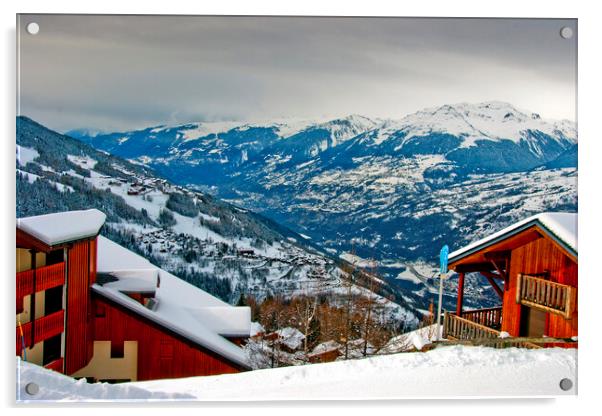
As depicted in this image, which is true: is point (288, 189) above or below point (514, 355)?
above

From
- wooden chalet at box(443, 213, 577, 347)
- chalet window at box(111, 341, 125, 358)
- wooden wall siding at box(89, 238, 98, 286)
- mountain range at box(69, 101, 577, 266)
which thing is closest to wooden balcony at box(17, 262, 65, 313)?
wooden wall siding at box(89, 238, 98, 286)

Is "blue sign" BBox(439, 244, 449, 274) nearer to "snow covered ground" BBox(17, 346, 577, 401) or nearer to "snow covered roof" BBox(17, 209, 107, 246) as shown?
"snow covered ground" BBox(17, 346, 577, 401)

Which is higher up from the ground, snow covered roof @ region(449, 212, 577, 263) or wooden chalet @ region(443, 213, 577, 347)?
snow covered roof @ region(449, 212, 577, 263)

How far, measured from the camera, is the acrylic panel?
5723 millimetres

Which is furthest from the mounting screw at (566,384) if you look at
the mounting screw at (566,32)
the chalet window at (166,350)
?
the chalet window at (166,350)

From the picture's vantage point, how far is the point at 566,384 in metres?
5.79

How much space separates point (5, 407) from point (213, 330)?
182 centimetres

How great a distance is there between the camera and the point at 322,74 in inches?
245

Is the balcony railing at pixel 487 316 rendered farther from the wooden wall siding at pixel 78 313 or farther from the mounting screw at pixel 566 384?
the wooden wall siding at pixel 78 313

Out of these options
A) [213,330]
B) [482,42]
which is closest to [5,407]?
[213,330]

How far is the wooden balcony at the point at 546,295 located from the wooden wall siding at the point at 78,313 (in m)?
3.82

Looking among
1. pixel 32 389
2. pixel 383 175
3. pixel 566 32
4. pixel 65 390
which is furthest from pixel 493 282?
pixel 32 389
